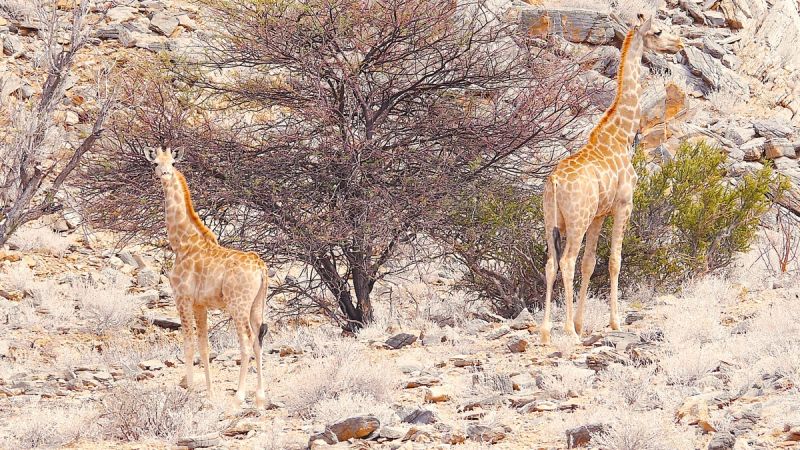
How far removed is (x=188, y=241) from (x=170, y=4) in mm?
22022

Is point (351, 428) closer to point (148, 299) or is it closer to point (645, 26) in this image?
point (645, 26)

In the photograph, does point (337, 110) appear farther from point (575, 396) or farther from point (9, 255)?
point (9, 255)

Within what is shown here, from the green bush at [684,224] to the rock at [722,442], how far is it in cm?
787

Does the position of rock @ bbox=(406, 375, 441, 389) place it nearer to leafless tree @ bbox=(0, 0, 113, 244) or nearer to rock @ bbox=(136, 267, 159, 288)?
leafless tree @ bbox=(0, 0, 113, 244)

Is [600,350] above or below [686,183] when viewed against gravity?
below

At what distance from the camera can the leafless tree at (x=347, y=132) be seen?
43.9 feet

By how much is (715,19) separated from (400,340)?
80.9 ft

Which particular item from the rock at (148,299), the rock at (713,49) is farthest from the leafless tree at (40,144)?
the rock at (713,49)

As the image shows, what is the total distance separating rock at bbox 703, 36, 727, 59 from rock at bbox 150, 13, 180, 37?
1644cm

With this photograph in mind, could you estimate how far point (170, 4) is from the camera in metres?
30.0

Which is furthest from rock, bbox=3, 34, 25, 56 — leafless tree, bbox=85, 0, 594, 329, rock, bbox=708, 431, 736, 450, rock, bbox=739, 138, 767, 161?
rock, bbox=708, 431, 736, 450

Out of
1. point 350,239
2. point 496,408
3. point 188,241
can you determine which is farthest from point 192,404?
point 350,239

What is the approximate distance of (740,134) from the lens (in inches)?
1032

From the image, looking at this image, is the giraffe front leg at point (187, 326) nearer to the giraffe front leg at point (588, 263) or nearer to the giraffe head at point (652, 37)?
the giraffe front leg at point (588, 263)
